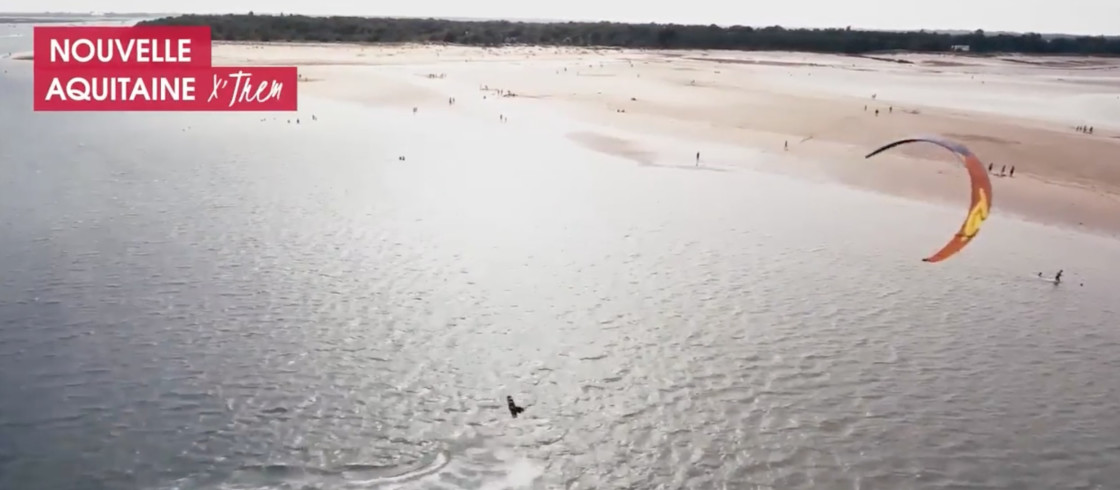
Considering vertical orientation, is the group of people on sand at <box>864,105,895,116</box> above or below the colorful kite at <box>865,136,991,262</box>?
above

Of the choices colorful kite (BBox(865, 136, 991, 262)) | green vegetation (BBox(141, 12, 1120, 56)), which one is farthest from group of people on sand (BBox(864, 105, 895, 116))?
green vegetation (BBox(141, 12, 1120, 56))

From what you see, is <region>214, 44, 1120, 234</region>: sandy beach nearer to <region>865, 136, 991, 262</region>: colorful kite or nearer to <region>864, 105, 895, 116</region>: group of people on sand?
<region>864, 105, 895, 116</region>: group of people on sand

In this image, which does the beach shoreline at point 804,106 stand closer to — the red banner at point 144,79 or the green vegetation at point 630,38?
the red banner at point 144,79

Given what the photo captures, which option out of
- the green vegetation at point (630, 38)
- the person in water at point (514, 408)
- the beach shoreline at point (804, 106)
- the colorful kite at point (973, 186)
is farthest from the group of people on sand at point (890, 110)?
the green vegetation at point (630, 38)

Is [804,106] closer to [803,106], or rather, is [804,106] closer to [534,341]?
[803,106]

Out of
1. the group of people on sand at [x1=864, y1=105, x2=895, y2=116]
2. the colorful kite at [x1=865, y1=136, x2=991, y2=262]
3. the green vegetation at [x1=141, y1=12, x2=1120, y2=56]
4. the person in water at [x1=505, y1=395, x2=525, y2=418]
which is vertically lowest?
the person in water at [x1=505, y1=395, x2=525, y2=418]

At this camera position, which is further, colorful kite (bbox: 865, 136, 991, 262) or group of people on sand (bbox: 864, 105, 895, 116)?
group of people on sand (bbox: 864, 105, 895, 116)

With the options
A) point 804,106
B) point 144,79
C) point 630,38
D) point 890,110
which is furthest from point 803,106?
point 630,38
